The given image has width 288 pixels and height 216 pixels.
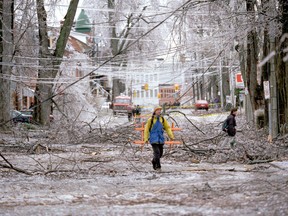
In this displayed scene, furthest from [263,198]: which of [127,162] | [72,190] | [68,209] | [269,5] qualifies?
[269,5]

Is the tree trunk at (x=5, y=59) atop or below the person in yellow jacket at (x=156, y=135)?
atop

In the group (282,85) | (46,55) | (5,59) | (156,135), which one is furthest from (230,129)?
(46,55)

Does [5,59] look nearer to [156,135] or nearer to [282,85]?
[282,85]

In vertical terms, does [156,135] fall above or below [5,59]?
below

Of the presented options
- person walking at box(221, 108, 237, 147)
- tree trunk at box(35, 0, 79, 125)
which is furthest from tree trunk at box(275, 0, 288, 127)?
tree trunk at box(35, 0, 79, 125)

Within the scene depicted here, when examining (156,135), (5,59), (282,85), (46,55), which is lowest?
(156,135)

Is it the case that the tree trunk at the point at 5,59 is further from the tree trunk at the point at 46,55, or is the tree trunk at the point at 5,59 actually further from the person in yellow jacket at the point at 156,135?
the person in yellow jacket at the point at 156,135

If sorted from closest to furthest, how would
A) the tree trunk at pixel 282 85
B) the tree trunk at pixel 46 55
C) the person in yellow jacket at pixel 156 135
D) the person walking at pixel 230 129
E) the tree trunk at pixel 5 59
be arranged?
the person in yellow jacket at pixel 156 135 < the person walking at pixel 230 129 < the tree trunk at pixel 282 85 < the tree trunk at pixel 5 59 < the tree trunk at pixel 46 55

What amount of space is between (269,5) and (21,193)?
8.71 meters

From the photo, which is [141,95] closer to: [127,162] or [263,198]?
[127,162]

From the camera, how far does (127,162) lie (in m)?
15.2

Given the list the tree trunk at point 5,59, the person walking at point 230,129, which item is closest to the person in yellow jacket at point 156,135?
the person walking at point 230,129

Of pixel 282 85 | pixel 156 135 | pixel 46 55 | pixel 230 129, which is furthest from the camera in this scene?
pixel 46 55

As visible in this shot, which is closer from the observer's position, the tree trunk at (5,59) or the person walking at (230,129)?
the person walking at (230,129)
